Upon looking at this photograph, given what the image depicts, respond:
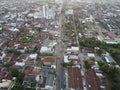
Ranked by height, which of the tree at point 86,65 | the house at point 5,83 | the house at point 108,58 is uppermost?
the house at point 5,83

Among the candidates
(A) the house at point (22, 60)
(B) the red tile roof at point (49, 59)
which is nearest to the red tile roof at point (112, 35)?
(B) the red tile roof at point (49, 59)

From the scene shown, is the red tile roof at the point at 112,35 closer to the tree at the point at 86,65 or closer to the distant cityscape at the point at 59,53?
the distant cityscape at the point at 59,53

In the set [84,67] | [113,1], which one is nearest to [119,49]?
[84,67]

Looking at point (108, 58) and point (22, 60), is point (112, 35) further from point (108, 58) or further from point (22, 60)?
point (22, 60)

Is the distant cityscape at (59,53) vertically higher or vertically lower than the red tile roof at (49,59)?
lower

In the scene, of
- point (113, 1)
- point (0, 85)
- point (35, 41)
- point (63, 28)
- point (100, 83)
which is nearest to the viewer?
point (0, 85)

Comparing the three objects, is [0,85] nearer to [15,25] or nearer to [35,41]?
[35,41]

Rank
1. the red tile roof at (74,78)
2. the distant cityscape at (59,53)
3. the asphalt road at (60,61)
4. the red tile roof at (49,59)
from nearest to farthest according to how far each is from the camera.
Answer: the red tile roof at (74,78) → the distant cityscape at (59,53) → the asphalt road at (60,61) → the red tile roof at (49,59)
